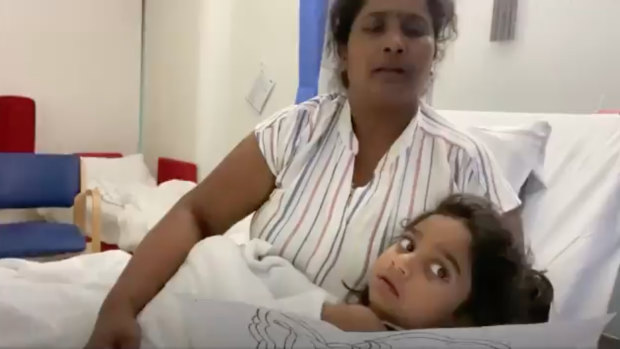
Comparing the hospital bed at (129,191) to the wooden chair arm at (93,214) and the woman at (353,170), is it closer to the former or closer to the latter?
the wooden chair arm at (93,214)

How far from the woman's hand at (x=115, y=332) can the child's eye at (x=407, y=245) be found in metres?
0.33

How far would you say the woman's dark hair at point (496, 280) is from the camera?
31.4 inches

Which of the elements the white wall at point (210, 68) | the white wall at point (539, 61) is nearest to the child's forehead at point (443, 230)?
the white wall at point (539, 61)

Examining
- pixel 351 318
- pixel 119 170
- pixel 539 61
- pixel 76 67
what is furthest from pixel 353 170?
pixel 76 67

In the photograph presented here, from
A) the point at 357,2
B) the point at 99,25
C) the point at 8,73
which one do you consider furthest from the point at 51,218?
the point at 357,2

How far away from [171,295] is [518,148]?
0.77 meters

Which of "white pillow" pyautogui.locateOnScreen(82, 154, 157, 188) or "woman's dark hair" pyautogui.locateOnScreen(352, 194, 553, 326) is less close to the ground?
"woman's dark hair" pyautogui.locateOnScreen(352, 194, 553, 326)

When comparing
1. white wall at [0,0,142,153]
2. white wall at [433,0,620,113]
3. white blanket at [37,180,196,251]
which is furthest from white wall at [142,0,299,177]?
white wall at [433,0,620,113]

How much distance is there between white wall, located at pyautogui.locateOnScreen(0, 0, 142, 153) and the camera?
3.40 meters

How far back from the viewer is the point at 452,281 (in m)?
0.78

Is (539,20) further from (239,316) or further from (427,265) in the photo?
(239,316)

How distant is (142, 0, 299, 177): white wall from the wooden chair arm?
741 millimetres

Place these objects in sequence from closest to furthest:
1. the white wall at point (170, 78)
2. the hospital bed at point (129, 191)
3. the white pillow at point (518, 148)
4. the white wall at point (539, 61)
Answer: the white pillow at point (518, 148) < the white wall at point (539, 61) < the hospital bed at point (129, 191) < the white wall at point (170, 78)

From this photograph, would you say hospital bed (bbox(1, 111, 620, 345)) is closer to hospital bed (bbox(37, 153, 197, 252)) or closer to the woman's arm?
the woman's arm
